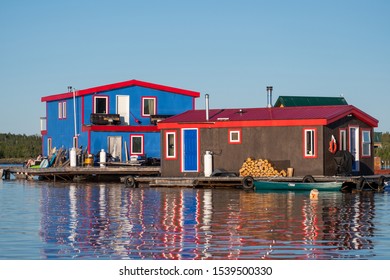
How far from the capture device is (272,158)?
39.3m

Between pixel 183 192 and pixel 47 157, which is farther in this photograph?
pixel 47 157

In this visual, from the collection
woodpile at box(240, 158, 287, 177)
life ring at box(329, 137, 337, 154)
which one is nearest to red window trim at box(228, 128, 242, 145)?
woodpile at box(240, 158, 287, 177)

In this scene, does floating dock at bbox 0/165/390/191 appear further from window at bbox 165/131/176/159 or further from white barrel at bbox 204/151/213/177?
window at bbox 165/131/176/159

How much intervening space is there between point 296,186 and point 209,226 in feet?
46.9

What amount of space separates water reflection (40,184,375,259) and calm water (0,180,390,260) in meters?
0.02

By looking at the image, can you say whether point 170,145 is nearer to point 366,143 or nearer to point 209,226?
point 366,143

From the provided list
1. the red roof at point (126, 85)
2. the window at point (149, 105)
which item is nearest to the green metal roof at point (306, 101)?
the red roof at point (126, 85)

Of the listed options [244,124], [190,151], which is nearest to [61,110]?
[190,151]

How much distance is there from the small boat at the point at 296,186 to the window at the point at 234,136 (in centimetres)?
397

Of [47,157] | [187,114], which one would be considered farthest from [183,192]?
[47,157]

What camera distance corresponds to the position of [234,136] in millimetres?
40625

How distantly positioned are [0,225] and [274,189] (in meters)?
16.2

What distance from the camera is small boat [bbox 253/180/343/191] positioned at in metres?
35.1
